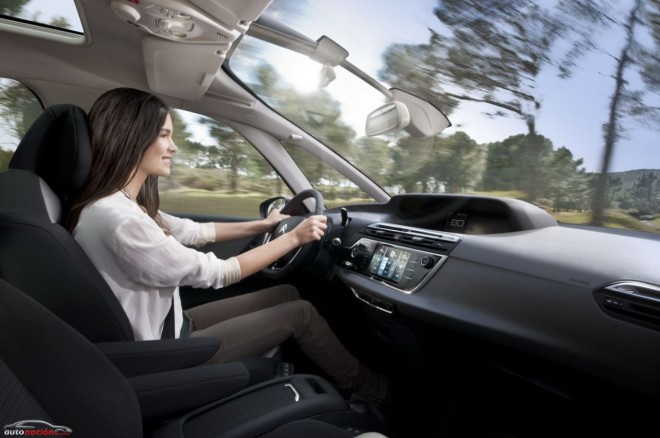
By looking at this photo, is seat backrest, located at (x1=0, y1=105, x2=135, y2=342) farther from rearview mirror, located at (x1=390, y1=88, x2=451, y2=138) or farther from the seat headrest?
rearview mirror, located at (x1=390, y1=88, x2=451, y2=138)

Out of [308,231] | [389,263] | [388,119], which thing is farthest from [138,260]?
[388,119]

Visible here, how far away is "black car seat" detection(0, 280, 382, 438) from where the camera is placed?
711mm

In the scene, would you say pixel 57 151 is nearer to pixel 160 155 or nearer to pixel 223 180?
pixel 160 155

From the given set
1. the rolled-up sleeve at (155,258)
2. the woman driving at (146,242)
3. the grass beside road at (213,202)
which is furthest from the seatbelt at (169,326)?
the grass beside road at (213,202)

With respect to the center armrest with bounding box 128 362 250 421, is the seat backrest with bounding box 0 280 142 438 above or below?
above

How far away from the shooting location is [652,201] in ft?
5.11

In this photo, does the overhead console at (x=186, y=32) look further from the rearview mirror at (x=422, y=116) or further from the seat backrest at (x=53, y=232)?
the rearview mirror at (x=422, y=116)

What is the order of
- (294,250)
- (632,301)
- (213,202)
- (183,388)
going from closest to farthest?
1. (632,301)
2. (183,388)
3. (294,250)
4. (213,202)

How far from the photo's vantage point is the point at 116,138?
4.32 ft

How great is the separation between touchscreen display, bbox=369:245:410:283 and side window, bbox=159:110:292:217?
123 centimetres

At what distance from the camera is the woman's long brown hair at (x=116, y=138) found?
1280mm

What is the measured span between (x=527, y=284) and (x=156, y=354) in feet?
3.36

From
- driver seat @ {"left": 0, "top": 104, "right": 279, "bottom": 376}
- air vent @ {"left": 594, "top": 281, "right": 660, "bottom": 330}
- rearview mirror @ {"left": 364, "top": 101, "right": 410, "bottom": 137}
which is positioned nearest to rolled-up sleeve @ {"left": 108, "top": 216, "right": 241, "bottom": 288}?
driver seat @ {"left": 0, "top": 104, "right": 279, "bottom": 376}

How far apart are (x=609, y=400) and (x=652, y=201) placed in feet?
2.59
